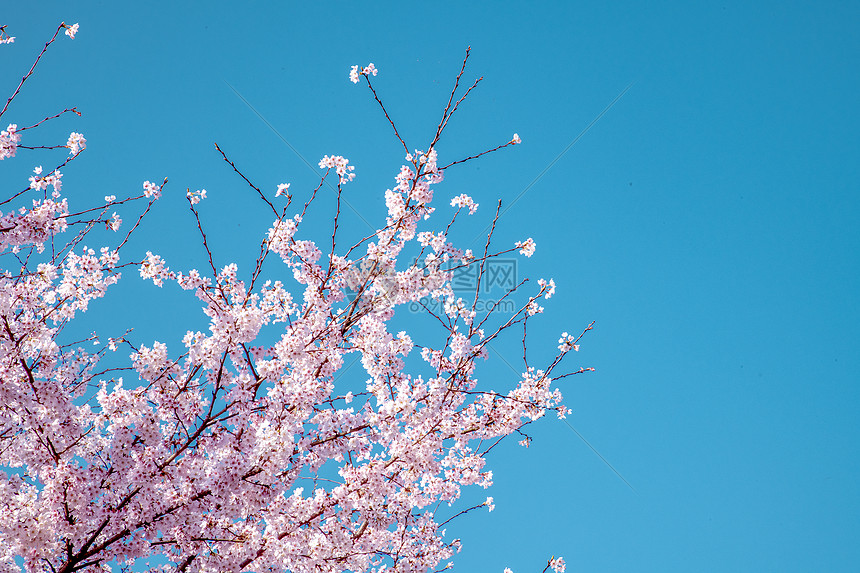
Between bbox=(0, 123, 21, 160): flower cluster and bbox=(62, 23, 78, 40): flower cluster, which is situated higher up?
bbox=(62, 23, 78, 40): flower cluster

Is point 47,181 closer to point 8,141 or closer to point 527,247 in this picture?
point 8,141

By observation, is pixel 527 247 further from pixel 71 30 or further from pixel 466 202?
pixel 71 30

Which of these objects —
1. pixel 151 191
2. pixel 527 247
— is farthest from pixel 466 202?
pixel 151 191

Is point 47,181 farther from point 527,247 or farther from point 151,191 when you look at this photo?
point 527,247

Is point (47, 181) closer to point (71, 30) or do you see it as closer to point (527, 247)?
point (71, 30)

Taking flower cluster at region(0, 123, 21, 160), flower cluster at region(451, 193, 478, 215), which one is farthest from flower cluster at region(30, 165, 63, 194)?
flower cluster at region(451, 193, 478, 215)

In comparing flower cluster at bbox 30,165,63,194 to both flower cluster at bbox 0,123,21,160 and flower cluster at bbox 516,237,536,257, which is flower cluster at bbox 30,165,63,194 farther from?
flower cluster at bbox 516,237,536,257

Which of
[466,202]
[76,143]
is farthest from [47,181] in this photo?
[466,202]

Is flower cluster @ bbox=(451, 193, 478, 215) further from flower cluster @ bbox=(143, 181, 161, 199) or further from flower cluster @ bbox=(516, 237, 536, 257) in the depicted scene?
flower cluster @ bbox=(143, 181, 161, 199)

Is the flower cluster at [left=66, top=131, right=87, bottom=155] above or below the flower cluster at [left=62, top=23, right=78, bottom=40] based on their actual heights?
below

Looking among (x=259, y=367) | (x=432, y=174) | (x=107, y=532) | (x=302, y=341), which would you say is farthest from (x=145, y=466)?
(x=432, y=174)

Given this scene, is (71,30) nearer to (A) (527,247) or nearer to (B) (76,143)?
(B) (76,143)

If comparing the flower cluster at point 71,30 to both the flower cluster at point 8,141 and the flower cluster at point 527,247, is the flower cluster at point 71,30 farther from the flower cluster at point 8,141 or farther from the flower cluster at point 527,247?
the flower cluster at point 527,247

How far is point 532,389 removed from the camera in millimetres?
6605
